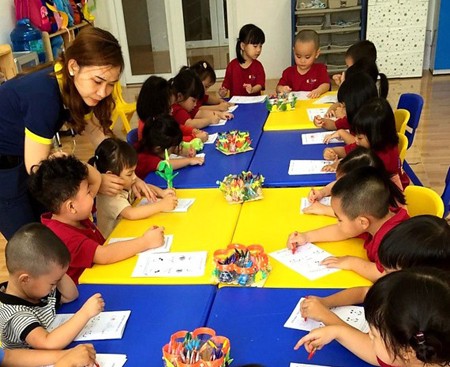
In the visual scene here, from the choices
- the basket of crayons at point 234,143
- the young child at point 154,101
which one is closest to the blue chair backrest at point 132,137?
the young child at point 154,101

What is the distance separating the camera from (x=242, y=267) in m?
1.54

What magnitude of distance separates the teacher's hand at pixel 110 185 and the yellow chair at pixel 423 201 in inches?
50.3

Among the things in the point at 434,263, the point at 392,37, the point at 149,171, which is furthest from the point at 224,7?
the point at 434,263

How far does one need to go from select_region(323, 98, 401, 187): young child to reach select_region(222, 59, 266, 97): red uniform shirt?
1949mm

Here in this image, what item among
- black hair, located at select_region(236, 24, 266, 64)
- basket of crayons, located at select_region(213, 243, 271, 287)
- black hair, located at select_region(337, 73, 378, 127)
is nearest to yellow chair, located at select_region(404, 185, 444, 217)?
basket of crayons, located at select_region(213, 243, 271, 287)

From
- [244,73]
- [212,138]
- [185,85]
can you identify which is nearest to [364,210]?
[212,138]

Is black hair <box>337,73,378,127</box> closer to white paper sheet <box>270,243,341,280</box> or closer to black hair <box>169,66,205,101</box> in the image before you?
black hair <box>169,66,205,101</box>

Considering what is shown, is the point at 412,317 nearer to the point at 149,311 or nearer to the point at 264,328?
the point at 264,328

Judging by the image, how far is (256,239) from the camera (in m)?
1.82

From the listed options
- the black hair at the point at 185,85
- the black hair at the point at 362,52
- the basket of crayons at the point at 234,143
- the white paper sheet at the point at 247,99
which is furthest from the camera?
the white paper sheet at the point at 247,99

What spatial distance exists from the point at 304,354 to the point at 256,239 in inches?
24.7

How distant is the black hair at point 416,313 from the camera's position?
0.94 metres

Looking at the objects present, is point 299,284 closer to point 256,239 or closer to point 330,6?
point 256,239

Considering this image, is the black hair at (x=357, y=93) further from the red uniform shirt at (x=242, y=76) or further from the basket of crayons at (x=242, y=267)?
the basket of crayons at (x=242, y=267)
